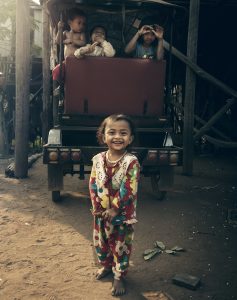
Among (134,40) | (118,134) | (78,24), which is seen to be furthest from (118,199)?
(78,24)

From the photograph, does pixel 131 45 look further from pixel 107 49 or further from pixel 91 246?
pixel 91 246

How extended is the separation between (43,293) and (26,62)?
4.91 m

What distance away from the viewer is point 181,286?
2896mm

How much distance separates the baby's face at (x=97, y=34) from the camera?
5380mm

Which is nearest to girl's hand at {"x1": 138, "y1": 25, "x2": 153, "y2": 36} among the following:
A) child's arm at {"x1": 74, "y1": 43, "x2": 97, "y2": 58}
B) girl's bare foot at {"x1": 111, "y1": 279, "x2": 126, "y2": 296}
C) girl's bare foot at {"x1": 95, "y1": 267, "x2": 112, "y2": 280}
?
child's arm at {"x1": 74, "y1": 43, "x2": 97, "y2": 58}

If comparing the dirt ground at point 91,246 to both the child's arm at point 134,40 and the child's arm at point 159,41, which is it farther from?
the child's arm at point 134,40

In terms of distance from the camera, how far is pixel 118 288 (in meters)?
2.77

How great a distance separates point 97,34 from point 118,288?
3.90 meters

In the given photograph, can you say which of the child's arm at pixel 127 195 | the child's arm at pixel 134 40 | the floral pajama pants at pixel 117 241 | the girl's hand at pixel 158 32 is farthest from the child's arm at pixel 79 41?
the floral pajama pants at pixel 117 241

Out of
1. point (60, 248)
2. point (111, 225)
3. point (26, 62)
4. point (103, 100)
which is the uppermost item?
point (26, 62)

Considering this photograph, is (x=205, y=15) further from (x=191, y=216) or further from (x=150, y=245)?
(x=150, y=245)

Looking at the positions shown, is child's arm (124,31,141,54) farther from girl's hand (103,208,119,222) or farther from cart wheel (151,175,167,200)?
girl's hand (103,208,119,222)

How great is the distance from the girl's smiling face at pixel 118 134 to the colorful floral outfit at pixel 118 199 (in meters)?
0.12

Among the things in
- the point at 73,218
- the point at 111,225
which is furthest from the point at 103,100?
the point at 111,225
